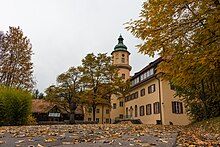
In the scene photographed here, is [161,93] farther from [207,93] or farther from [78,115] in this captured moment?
[78,115]

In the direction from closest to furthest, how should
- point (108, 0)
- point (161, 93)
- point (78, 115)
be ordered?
point (108, 0)
point (161, 93)
point (78, 115)

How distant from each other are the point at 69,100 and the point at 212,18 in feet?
84.5

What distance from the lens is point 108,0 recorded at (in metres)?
13.1

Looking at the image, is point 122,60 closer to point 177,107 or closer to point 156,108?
point 156,108

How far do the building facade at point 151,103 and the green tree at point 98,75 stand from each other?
4.40 metres

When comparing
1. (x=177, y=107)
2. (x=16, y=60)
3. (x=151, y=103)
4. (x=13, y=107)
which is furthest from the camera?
(x=151, y=103)

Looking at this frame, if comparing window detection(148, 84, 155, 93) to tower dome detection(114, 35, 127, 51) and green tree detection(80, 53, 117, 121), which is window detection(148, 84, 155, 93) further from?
tower dome detection(114, 35, 127, 51)

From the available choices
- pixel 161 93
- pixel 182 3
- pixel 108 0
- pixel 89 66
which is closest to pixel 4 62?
pixel 89 66

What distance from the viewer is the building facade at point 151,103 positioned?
85.3ft

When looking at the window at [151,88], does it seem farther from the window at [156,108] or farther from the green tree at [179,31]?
the green tree at [179,31]

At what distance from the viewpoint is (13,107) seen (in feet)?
40.9

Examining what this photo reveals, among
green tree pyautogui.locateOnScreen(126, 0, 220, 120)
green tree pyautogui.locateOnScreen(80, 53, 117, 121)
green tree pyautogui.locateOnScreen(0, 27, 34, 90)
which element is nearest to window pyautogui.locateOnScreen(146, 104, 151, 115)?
green tree pyautogui.locateOnScreen(80, 53, 117, 121)

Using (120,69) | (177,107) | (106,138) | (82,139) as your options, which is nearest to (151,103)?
(177,107)

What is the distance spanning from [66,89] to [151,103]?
11681 mm
